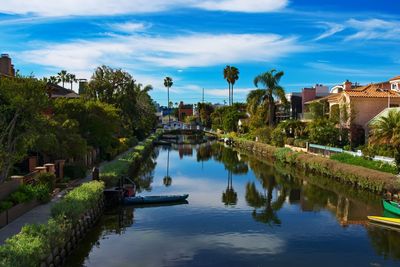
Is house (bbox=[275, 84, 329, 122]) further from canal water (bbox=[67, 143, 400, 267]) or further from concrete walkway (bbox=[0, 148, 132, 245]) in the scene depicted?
concrete walkway (bbox=[0, 148, 132, 245])

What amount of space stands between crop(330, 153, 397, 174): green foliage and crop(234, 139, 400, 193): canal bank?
0.58 metres

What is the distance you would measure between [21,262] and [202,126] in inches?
6525

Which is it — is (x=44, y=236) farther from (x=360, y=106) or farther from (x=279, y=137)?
(x=279, y=137)

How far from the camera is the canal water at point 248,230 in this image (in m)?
21.0

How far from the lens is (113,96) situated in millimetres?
70250

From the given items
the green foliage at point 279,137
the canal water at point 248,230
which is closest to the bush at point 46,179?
the canal water at point 248,230

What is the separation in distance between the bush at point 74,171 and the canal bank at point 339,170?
23.1 metres

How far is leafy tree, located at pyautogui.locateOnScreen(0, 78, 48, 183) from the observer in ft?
79.9

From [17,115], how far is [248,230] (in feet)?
46.8

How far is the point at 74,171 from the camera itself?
118 ft

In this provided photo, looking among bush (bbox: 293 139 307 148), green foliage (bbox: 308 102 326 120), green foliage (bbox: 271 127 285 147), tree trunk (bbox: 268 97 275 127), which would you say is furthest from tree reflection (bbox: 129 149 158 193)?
tree trunk (bbox: 268 97 275 127)

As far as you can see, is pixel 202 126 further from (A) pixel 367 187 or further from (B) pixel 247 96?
(A) pixel 367 187

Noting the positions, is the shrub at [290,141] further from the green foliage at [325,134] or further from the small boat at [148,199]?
the small boat at [148,199]

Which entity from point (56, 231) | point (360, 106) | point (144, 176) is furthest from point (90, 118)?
point (360, 106)
